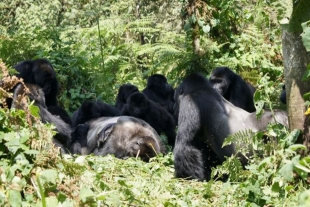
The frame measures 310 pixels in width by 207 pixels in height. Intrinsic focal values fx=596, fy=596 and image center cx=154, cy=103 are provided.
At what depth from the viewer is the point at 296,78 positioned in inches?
158

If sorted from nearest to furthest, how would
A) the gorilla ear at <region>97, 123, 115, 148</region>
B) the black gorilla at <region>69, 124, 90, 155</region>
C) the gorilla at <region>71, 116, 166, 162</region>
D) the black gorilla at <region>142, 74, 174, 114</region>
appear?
the gorilla at <region>71, 116, 166, 162</region>, the gorilla ear at <region>97, 123, 115, 148</region>, the black gorilla at <region>69, 124, 90, 155</region>, the black gorilla at <region>142, 74, 174, 114</region>

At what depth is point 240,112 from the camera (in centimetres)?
564

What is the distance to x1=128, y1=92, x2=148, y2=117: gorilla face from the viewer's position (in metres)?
7.93

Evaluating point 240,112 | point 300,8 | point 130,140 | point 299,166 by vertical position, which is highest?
point 300,8

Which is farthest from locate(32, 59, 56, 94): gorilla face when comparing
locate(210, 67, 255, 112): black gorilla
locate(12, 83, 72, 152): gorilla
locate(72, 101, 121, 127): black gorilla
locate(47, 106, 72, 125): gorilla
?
locate(210, 67, 255, 112): black gorilla

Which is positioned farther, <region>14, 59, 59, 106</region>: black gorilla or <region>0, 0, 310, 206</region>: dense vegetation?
<region>14, 59, 59, 106</region>: black gorilla

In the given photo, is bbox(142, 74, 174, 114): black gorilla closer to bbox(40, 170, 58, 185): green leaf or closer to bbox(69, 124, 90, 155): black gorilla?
bbox(69, 124, 90, 155): black gorilla

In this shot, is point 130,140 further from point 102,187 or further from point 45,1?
point 45,1

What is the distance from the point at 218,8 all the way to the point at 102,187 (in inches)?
258

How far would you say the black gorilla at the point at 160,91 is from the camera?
9.30 meters

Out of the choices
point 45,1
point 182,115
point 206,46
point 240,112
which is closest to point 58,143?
point 182,115

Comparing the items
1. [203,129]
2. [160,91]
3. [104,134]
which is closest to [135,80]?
[160,91]

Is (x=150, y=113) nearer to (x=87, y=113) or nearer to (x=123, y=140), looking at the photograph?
(x=87, y=113)

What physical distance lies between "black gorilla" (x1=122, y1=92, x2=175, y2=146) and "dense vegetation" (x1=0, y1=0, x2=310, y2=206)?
56.1 inches
